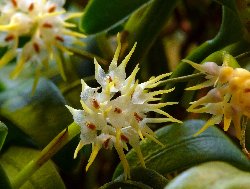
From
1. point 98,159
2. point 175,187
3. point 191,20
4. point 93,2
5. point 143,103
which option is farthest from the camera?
point 191,20

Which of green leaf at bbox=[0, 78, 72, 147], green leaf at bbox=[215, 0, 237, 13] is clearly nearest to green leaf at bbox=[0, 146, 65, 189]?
green leaf at bbox=[0, 78, 72, 147]

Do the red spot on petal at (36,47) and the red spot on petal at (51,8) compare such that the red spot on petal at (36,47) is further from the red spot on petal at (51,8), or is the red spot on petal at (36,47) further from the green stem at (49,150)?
the green stem at (49,150)

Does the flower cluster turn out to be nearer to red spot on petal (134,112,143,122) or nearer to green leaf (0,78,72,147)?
red spot on petal (134,112,143,122)

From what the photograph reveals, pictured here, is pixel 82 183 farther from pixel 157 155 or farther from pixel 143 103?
pixel 143 103

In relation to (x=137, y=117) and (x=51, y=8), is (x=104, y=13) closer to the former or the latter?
(x=51, y=8)

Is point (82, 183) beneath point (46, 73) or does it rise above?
beneath

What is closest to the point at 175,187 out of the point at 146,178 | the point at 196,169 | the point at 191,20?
the point at 196,169

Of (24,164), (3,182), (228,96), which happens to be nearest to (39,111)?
(24,164)

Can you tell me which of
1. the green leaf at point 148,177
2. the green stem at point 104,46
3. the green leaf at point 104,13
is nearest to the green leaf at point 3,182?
the green leaf at point 148,177
